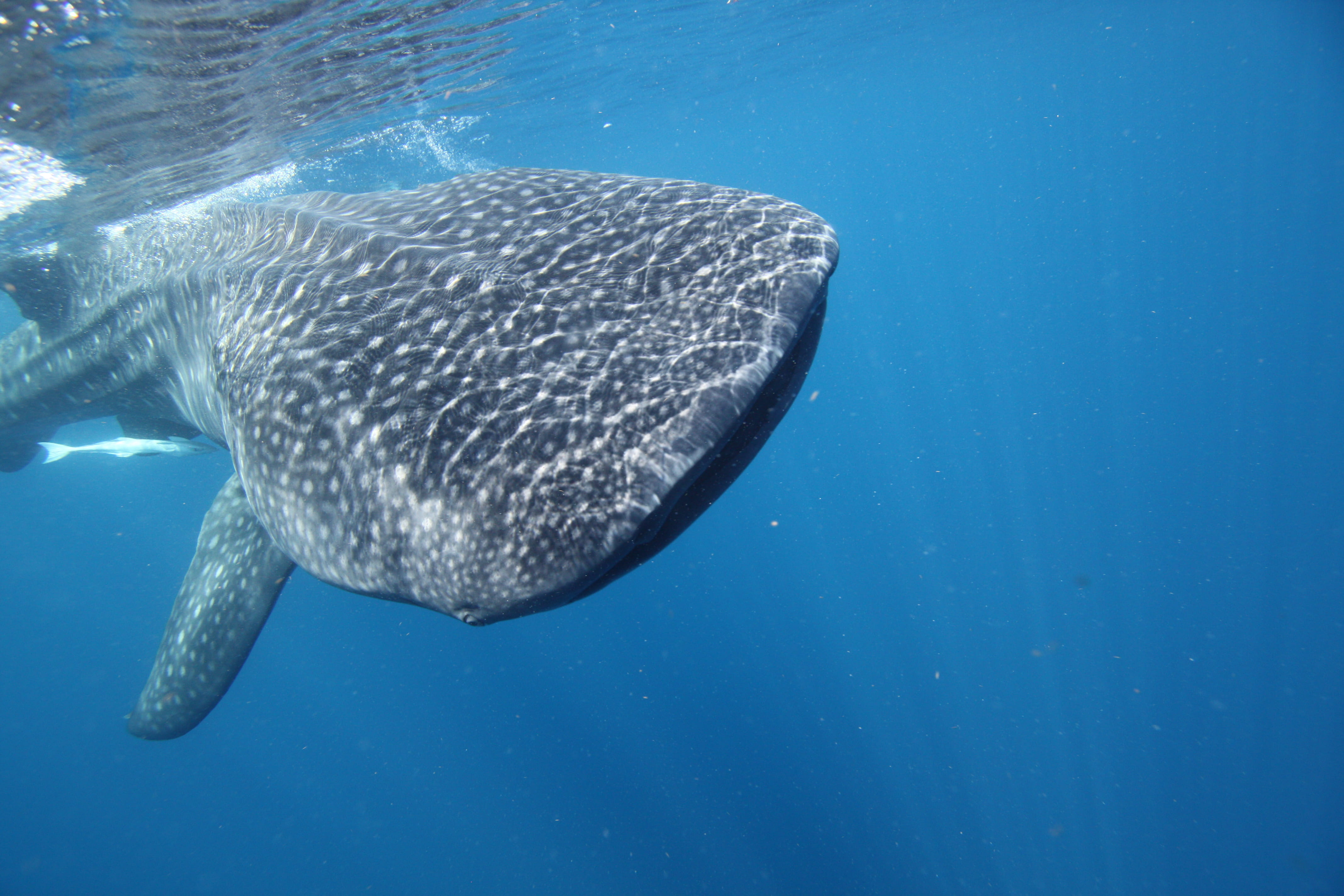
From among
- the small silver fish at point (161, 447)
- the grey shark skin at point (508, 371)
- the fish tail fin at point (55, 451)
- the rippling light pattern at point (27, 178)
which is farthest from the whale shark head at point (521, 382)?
the fish tail fin at point (55, 451)

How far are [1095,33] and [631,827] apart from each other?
46.3 m

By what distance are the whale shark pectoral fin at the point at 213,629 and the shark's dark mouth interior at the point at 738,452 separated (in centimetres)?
352

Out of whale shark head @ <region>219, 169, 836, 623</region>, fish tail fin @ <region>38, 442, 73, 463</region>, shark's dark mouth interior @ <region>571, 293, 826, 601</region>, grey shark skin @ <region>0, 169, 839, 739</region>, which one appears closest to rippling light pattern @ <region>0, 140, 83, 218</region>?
fish tail fin @ <region>38, 442, 73, 463</region>

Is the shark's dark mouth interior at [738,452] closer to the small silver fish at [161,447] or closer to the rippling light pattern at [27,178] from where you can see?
the small silver fish at [161,447]

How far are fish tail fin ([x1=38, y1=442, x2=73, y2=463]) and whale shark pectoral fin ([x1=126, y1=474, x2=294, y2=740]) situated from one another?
23.5 ft

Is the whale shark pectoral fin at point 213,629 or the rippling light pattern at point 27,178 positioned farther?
the rippling light pattern at point 27,178

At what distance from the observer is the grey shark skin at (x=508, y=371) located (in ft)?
5.31

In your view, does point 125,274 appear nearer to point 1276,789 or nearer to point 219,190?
point 219,190

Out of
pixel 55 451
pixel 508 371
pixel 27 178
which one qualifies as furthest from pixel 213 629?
pixel 55 451

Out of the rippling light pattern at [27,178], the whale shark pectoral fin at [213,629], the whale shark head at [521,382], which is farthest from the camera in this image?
the rippling light pattern at [27,178]

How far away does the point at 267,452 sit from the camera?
2504 millimetres

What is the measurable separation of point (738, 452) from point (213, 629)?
426cm

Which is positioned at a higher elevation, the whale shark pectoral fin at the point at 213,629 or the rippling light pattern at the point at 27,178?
the rippling light pattern at the point at 27,178

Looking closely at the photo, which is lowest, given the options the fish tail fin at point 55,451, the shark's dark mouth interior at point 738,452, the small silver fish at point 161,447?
the fish tail fin at point 55,451
